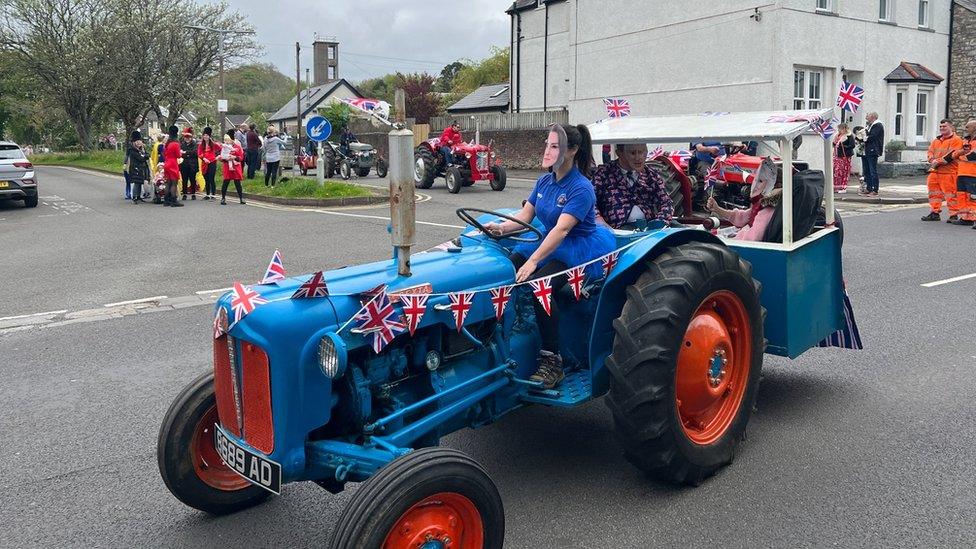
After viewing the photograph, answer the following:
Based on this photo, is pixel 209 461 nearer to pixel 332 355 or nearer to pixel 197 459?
pixel 197 459

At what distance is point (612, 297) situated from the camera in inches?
174

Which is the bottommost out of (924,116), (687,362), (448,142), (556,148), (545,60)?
(687,362)

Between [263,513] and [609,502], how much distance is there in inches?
67.3

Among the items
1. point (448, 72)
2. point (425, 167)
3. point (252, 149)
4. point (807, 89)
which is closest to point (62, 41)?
point (252, 149)

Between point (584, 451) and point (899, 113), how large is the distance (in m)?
27.9

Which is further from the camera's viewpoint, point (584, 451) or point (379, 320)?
point (584, 451)

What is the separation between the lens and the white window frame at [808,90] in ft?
85.5

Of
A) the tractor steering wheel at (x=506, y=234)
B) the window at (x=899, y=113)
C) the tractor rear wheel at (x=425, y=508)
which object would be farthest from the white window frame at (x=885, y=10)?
the tractor rear wheel at (x=425, y=508)

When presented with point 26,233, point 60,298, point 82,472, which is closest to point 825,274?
point 82,472

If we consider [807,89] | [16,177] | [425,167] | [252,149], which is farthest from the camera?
[807,89]

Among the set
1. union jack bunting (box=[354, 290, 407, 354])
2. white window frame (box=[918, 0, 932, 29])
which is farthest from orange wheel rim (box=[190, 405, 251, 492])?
white window frame (box=[918, 0, 932, 29])

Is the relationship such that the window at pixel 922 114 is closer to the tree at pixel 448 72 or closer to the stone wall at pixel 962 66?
the stone wall at pixel 962 66

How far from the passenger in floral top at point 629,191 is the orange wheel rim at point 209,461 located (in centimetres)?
301

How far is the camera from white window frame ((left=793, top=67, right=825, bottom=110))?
85.5 feet
